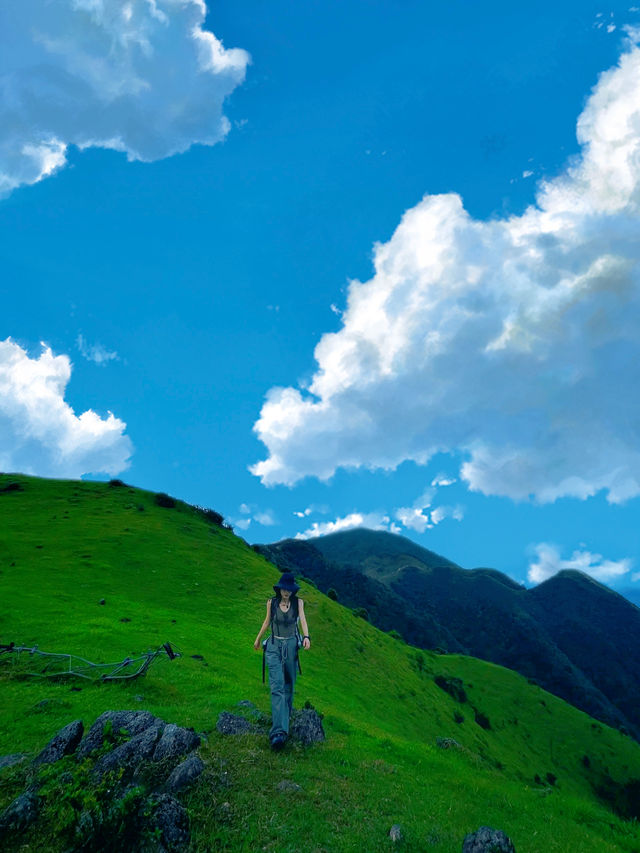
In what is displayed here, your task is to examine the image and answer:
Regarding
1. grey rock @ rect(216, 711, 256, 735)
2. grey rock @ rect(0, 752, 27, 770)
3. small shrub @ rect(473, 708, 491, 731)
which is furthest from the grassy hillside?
grey rock @ rect(0, 752, 27, 770)

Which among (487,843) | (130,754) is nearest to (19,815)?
(130,754)

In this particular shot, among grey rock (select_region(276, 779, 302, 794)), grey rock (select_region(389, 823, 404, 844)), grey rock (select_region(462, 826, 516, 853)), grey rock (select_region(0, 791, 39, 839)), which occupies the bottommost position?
grey rock (select_region(389, 823, 404, 844))

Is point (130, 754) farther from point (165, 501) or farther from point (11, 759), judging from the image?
point (165, 501)

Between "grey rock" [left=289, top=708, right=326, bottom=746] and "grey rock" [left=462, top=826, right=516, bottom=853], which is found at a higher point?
"grey rock" [left=289, top=708, right=326, bottom=746]

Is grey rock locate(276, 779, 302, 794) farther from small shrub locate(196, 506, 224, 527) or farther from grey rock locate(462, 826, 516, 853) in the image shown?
small shrub locate(196, 506, 224, 527)

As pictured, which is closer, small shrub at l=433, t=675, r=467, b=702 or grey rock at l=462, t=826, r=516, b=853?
grey rock at l=462, t=826, r=516, b=853

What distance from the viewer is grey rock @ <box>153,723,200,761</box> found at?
8789 millimetres

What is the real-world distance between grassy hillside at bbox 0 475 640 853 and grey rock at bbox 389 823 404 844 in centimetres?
12

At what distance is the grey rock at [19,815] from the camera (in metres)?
6.58

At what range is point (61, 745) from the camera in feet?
29.6

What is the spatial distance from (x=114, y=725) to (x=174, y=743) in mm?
1987

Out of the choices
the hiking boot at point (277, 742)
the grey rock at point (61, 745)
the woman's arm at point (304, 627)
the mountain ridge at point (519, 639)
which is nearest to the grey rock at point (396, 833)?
the hiking boot at point (277, 742)

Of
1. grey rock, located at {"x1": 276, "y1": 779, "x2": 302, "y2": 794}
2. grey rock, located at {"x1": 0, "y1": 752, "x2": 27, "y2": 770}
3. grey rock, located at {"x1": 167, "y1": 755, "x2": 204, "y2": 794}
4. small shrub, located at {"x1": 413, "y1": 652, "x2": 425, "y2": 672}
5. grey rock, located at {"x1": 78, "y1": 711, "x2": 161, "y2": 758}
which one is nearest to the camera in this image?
grey rock, located at {"x1": 167, "y1": 755, "x2": 204, "y2": 794}

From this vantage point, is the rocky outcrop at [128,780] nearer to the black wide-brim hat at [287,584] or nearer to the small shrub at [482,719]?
the black wide-brim hat at [287,584]
